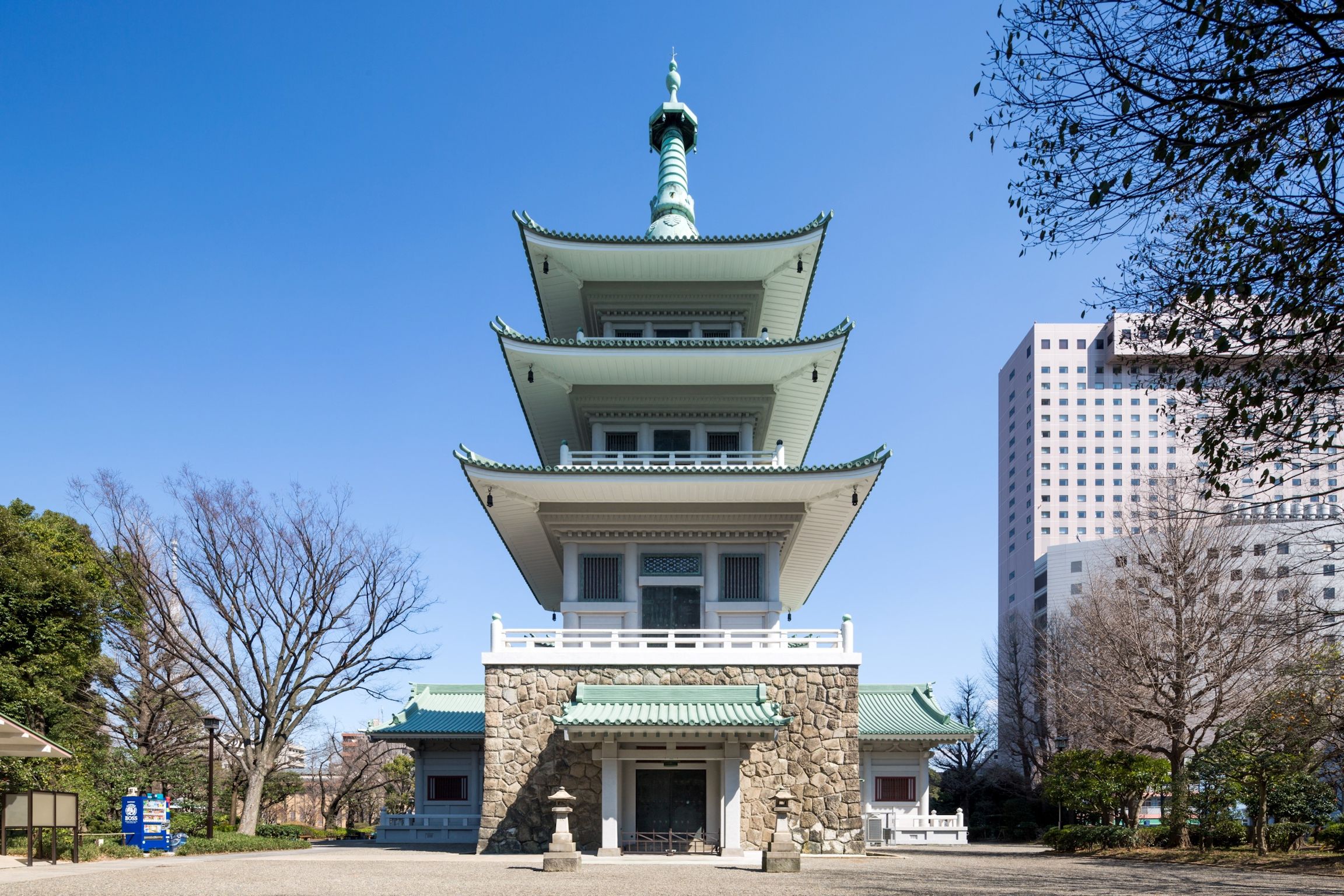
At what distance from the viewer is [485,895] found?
14.0m

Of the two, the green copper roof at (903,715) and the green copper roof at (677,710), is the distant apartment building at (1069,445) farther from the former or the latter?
the green copper roof at (677,710)

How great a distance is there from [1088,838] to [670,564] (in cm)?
1435

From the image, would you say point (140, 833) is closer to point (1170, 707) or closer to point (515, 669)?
point (515, 669)

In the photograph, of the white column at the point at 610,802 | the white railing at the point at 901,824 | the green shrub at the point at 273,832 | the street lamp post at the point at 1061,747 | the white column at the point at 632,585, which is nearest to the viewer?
the white column at the point at 610,802

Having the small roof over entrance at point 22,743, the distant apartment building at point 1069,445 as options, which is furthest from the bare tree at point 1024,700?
the distant apartment building at point 1069,445

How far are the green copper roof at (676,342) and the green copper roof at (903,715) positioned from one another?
16.0 meters

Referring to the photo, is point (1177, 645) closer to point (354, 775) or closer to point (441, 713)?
point (441, 713)

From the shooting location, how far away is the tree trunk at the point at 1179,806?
2525 cm

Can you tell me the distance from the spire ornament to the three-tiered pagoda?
16 cm

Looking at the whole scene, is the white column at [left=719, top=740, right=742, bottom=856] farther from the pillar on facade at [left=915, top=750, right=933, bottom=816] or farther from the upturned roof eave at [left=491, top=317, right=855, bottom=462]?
the pillar on facade at [left=915, top=750, right=933, bottom=816]

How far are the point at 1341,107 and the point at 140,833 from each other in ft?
83.7

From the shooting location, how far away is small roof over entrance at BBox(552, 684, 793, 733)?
20531 millimetres

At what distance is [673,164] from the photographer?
105ft

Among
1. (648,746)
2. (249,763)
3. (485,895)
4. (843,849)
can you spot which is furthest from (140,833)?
(843,849)
